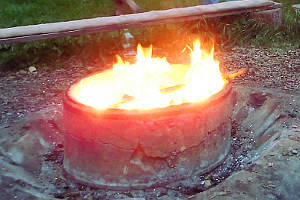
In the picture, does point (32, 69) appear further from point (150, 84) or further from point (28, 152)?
point (150, 84)

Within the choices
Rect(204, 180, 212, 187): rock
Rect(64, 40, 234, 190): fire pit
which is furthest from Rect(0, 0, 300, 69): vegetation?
Rect(204, 180, 212, 187): rock

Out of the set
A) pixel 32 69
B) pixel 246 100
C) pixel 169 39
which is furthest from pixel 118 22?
pixel 246 100

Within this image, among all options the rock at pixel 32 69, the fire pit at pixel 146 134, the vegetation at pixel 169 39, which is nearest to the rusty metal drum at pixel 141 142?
the fire pit at pixel 146 134

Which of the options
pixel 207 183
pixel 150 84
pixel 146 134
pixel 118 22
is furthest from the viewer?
pixel 118 22

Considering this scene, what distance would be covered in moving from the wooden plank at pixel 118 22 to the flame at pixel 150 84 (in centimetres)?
165

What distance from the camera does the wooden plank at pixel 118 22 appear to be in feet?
17.3

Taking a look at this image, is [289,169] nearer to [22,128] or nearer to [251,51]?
[22,128]

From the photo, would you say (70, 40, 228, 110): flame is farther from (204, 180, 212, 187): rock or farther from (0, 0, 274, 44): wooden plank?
(0, 0, 274, 44): wooden plank

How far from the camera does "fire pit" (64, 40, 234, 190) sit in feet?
10.2

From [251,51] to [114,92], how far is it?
2707 mm

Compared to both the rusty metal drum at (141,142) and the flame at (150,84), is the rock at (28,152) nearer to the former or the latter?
the rusty metal drum at (141,142)

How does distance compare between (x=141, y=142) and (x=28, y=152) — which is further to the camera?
(x=28, y=152)

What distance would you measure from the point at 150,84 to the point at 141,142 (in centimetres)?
77

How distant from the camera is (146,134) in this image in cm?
311
